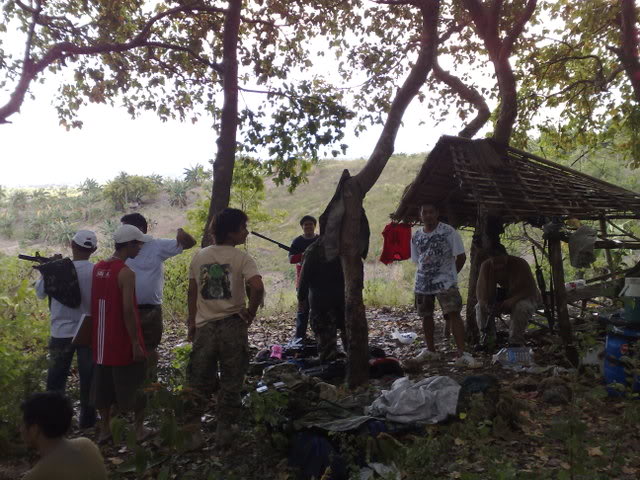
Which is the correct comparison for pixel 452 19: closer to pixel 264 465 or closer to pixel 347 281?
pixel 347 281

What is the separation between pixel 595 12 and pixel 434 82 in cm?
329

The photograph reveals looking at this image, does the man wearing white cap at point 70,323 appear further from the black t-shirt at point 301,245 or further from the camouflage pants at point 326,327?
the black t-shirt at point 301,245

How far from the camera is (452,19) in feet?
33.7

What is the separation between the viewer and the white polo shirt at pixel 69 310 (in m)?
4.70

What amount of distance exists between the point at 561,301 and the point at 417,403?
262 centimetres

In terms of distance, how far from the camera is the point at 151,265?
4.66 metres

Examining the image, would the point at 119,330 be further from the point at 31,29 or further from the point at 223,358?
the point at 31,29

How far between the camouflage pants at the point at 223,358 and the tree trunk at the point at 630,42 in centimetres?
892

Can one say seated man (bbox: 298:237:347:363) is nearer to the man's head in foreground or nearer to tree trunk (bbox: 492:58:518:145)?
tree trunk (bbox: 492:58:518:145)

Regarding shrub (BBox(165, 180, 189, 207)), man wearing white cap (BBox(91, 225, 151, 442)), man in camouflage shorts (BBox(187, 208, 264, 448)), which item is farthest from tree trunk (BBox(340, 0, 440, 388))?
shrub (BBox(165, 180, 189, 207))

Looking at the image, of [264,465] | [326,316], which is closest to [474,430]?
[264,465]

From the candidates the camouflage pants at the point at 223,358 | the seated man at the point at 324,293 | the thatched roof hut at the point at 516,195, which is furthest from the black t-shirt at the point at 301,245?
the camouflage pants at the point at 223,358

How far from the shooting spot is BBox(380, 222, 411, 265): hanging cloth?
8953 mm

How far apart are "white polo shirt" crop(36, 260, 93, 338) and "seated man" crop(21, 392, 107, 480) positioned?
7.53 ft
